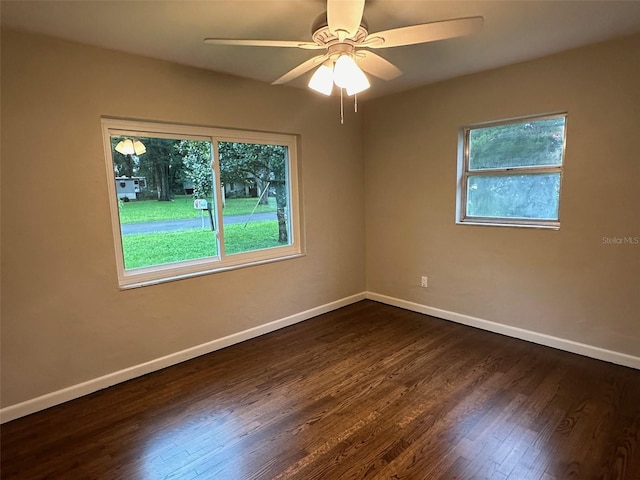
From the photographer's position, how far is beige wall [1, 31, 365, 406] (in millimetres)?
2182

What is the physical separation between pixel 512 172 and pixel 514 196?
21cm

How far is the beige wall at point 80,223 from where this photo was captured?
218cm

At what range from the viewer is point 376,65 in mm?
2133

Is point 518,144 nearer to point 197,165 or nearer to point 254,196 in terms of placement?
point 254,196

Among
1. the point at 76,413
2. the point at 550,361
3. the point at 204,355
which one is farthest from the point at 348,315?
the point at 76,413

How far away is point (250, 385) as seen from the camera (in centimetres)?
257

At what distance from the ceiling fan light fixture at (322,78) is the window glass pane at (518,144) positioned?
1.87m

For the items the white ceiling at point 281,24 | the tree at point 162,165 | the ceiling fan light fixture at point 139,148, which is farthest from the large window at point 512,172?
the ceiling fan light fixture at point 139,148

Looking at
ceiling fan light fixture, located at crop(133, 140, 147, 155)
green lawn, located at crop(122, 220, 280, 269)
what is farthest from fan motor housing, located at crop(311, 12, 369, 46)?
green lawn, located at crop(122, 220, 280, 269)

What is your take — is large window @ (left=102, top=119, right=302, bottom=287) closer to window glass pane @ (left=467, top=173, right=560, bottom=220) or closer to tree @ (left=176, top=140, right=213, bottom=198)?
tree @ (left=176, top=140, right=213, bottom=198)

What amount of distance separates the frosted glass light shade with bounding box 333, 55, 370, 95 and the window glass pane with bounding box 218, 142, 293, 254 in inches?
61.9

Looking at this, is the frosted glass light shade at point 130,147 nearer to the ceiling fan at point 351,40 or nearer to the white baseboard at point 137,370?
the ceiling fan at point 351,40

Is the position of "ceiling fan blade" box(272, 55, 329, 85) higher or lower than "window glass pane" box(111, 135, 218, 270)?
higher

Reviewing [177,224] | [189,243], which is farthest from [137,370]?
[177,224]
